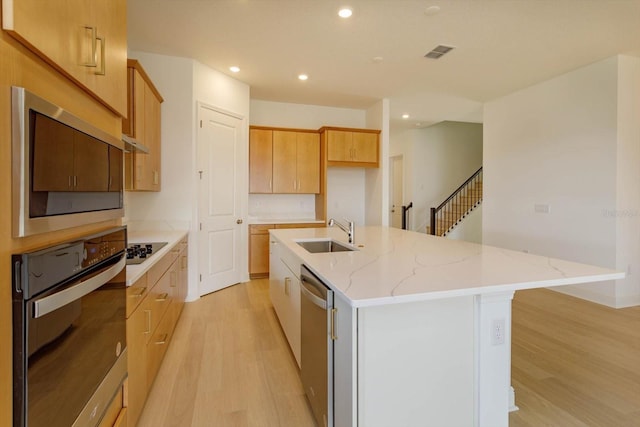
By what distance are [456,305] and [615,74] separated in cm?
415

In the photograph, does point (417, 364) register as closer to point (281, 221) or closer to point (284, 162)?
point (281, 221)

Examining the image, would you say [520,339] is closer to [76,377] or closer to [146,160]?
[76,377]

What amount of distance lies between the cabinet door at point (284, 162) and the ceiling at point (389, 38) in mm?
814

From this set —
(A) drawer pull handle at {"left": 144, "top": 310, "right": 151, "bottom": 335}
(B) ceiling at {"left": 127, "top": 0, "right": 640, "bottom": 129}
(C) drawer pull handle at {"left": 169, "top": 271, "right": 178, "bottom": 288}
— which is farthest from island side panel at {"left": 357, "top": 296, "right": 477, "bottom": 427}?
(B) ceiling at {"left": 127, "top": 0, "right": 640, "bottom": 129}

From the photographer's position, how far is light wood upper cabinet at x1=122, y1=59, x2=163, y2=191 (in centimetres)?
265

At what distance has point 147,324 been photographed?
6.00 ft

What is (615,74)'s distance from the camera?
3.68 meters

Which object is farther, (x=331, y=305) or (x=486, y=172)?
(x=486, y=172)

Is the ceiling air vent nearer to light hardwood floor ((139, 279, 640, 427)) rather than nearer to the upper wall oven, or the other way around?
light hardwood floor ((139, 279, 640, 427))

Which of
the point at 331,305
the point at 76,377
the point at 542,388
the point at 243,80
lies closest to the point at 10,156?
the point at 76,377

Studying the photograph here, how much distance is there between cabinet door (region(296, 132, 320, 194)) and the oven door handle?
14.2 feet

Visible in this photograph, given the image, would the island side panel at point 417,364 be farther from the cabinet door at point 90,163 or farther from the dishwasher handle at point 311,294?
the cabinet door at point 90,163

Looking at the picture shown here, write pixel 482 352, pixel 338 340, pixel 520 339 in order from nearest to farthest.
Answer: pixel 338 340
pixel 482 352
pixel 520 339

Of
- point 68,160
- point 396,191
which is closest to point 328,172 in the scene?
point 396,191
